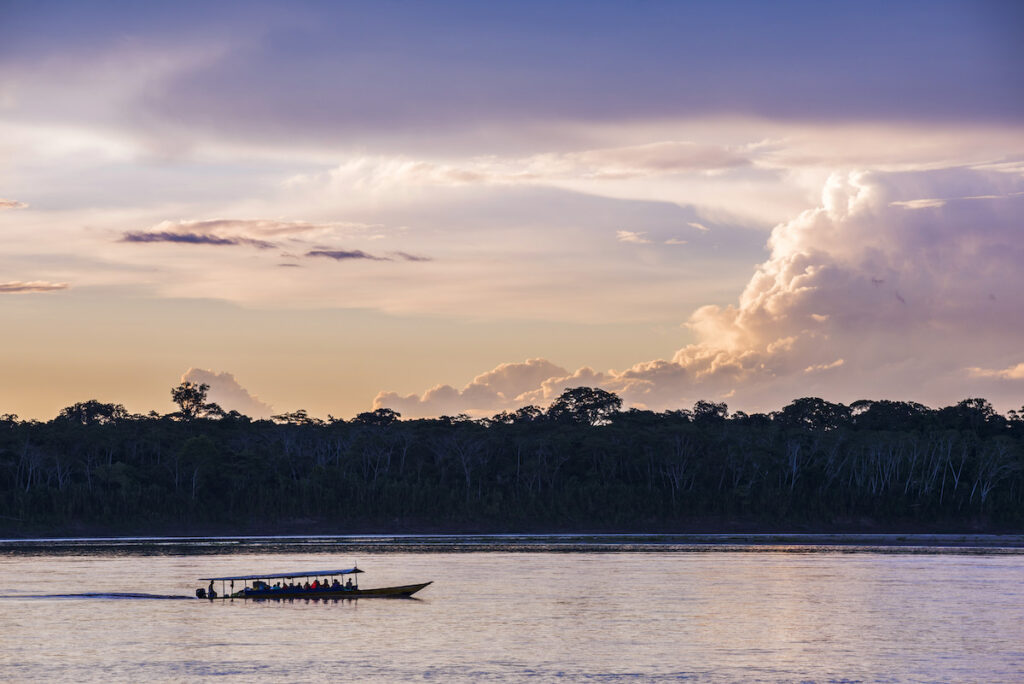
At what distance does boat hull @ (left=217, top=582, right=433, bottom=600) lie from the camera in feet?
352

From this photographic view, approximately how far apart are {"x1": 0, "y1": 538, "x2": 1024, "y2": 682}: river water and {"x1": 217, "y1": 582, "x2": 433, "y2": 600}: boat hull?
2.96 feet

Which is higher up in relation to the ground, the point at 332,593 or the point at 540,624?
the point at 332,593

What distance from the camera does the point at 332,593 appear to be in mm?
107312

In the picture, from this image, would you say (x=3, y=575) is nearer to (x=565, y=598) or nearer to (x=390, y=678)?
(x=565, y=598)

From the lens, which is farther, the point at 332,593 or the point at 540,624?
the point at 332,593

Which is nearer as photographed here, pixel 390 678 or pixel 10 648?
pixel 390 678

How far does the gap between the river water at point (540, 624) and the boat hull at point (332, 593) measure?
Answer: 0.90 metres

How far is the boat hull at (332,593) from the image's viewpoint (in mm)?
107188

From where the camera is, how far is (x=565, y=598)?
Answer: 108 metres

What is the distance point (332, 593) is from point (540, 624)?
23.1 m

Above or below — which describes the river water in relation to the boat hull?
below

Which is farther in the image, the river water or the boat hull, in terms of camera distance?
the boat hull

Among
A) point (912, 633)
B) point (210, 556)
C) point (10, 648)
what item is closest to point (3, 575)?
point (210, 556)

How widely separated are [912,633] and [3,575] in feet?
293
